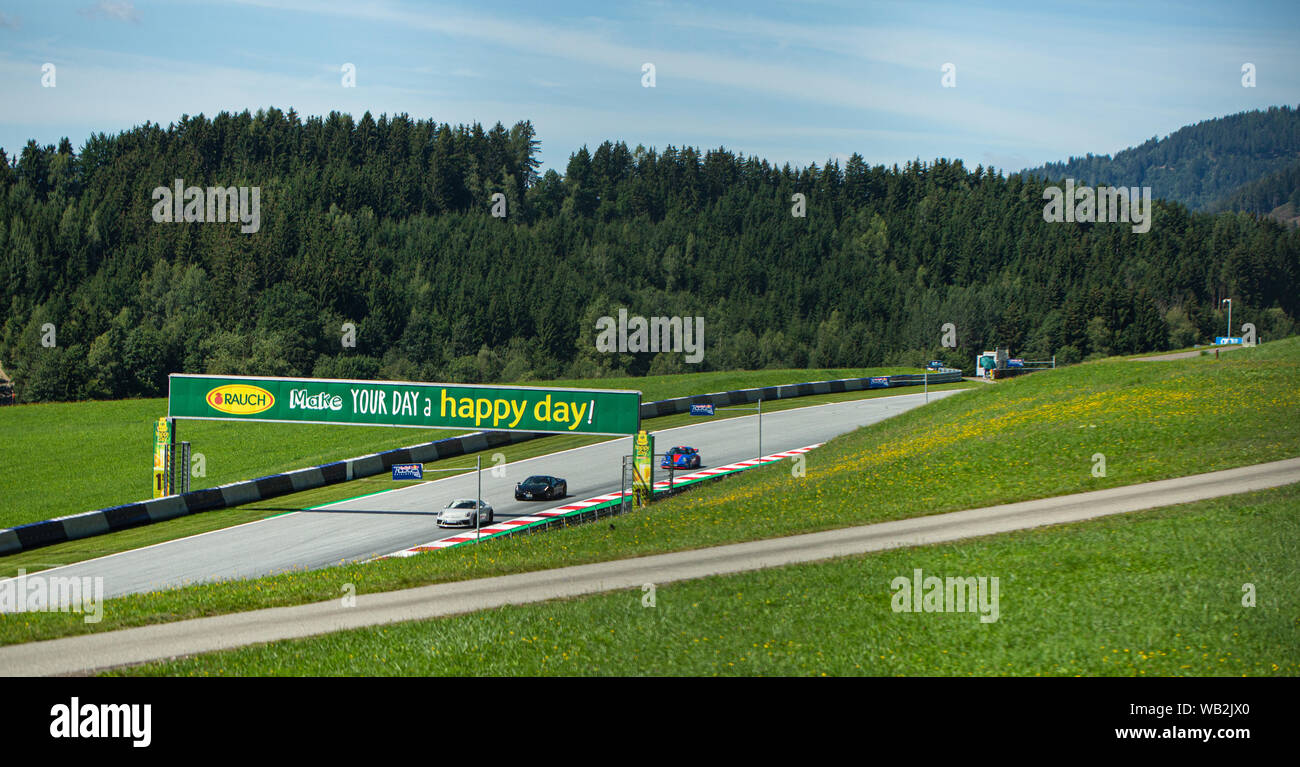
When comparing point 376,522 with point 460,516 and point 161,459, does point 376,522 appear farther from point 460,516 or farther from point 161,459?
point 161,459

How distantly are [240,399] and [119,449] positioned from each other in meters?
17.4

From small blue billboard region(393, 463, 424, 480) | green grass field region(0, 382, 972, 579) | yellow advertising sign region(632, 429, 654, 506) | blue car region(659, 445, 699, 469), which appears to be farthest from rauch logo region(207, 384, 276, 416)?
blue car region(659, 445, 699, 469)

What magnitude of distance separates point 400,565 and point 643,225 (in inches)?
6135

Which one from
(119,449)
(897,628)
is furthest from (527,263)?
(897,628)

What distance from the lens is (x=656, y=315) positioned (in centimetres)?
14325

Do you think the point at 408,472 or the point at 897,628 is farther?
the point at 408,472

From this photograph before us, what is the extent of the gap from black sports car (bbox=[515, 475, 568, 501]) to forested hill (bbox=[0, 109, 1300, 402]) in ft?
233

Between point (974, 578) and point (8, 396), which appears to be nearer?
point (974, 578)

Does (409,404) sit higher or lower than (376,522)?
higher

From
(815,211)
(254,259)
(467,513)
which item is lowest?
(467,513)

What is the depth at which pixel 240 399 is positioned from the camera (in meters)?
37.5

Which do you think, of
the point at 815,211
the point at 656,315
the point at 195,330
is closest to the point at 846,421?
the point at 195,330

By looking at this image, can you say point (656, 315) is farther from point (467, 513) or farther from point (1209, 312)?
point (467, 513)

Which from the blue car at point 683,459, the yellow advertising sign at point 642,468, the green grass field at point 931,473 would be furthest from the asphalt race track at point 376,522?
the green grass field at point 931,473
